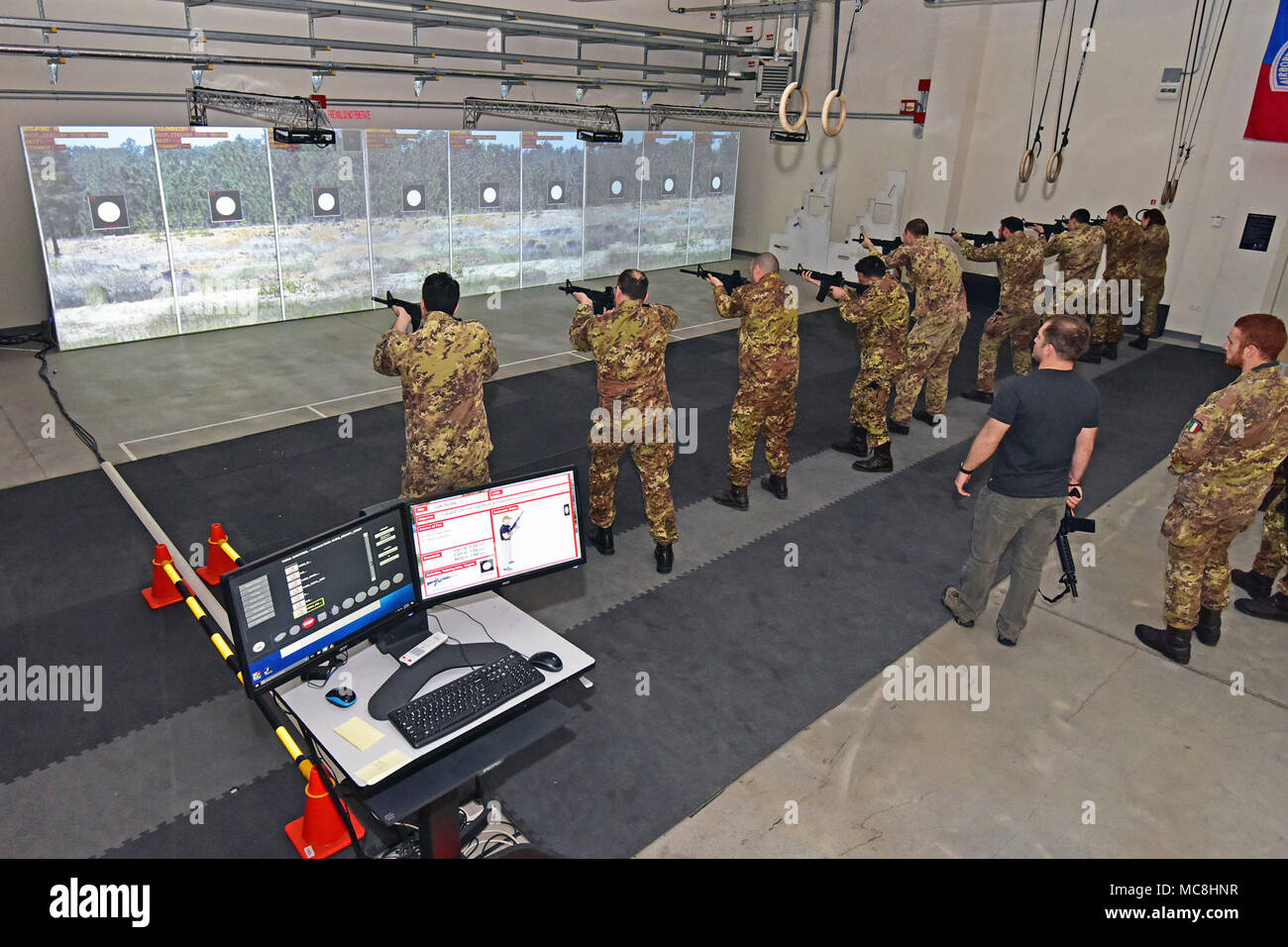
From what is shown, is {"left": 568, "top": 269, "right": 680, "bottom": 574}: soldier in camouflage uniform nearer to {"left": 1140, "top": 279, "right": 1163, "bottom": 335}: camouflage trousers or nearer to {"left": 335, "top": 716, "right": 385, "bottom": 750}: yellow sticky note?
{"left": 335, "top": 716, "right": 385, "bottom": 750}: yellow sticky note

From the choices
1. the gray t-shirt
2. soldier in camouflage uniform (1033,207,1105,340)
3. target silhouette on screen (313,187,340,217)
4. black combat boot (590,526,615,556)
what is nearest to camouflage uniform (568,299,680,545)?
black combat boot (590,526,615,556)

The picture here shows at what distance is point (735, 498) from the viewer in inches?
252

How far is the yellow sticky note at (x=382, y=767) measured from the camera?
8.48 feet

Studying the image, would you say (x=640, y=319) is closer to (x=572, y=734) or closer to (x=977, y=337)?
(x=572, y=734)

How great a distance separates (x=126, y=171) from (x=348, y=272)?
2.67 metres

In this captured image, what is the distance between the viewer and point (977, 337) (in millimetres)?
11648

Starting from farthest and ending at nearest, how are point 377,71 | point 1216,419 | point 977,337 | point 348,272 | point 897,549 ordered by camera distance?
1. point 977,337
2. point 348,272
3. point 377,71
4. point 897,549
5. point 1216,419

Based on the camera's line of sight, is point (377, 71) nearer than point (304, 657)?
No

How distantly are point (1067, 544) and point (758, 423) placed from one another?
2216 mm

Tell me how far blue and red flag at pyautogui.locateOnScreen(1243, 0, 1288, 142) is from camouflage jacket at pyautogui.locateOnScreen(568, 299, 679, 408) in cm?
877

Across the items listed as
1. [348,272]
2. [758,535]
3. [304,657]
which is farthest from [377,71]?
[304,657]

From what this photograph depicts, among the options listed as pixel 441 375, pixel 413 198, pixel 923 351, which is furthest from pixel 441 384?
pixel 413 198

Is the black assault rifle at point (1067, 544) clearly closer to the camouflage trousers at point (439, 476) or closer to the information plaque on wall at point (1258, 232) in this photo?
the camouflage trousers at point (439, 476)

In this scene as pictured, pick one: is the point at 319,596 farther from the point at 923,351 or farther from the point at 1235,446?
the point at 923,351
